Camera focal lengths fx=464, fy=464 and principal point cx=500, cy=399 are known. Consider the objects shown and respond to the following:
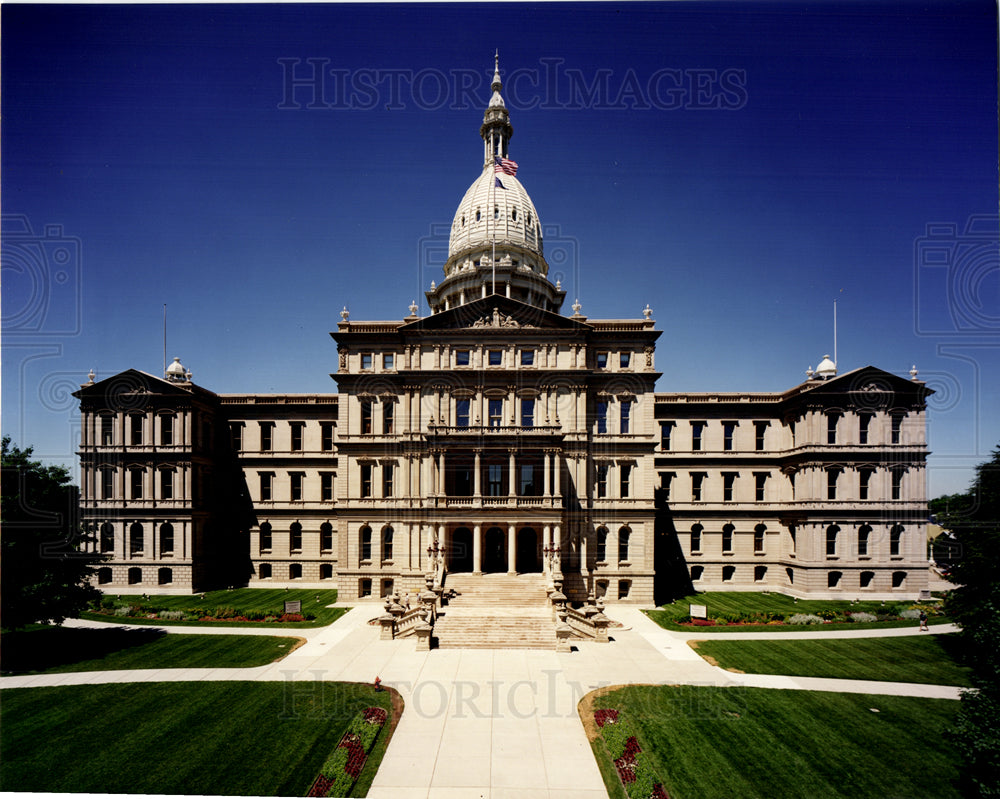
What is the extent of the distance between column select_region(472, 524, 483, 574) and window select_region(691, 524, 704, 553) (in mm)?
21706

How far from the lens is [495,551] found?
→ 38469mm

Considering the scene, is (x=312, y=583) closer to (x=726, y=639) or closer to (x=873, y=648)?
(x=726, y=639)

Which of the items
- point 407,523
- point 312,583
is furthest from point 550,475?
point 312,583

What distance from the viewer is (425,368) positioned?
127 feet

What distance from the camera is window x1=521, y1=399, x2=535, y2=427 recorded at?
38375 mm

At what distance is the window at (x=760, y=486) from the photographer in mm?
44562

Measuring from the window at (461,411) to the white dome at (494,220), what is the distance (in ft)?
76.1

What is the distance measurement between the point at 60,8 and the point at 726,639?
140 ft

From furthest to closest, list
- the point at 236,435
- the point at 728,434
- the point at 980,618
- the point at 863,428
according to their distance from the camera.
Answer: the point at 236,435
the point at 728,434
the point at 863,428
the point at 980,618

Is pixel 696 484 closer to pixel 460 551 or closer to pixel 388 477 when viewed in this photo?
pixel 460 551

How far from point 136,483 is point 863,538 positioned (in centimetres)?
6510

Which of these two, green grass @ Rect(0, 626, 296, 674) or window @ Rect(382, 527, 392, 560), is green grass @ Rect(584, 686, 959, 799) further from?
window @ Rect(382, 527, 392, 560)

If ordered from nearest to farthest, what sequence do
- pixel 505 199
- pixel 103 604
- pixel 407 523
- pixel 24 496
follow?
pixel 24 496, pixel 103 604, pixel 407 523, pixel 505 199

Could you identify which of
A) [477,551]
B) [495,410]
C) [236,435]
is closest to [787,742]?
[477,551]
